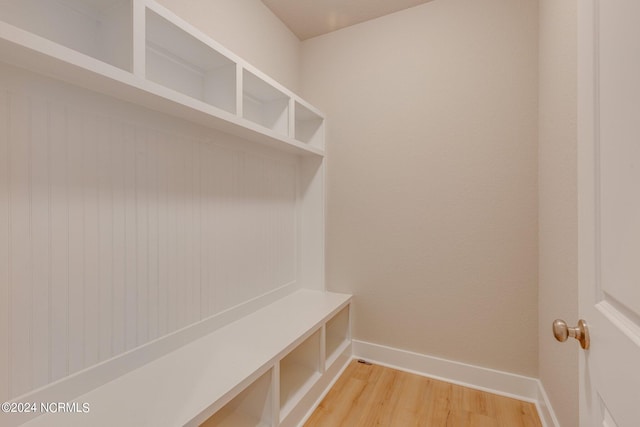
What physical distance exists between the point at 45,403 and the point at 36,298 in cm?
34

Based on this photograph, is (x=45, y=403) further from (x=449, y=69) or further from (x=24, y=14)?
(x=449, y=69)

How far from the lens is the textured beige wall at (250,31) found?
1.44 meters

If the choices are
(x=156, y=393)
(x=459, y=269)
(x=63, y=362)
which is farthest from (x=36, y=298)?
(x=459, y=269)

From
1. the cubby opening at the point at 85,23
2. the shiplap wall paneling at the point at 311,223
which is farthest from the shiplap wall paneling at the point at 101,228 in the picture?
the shiplap wall paneling at the point at 311,223

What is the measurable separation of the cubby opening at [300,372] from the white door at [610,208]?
1.21 metres

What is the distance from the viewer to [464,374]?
1.81m

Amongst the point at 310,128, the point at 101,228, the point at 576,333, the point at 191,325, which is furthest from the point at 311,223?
the point at 576,333

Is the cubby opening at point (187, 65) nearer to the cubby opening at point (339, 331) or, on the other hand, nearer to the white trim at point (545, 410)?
the cubby opening at point (339, 331)

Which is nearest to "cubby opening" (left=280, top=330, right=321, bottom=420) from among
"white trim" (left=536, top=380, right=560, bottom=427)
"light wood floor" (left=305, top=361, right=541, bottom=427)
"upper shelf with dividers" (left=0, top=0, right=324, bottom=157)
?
"light wood floor" (left=305, top=361, right=541, bottom=427)

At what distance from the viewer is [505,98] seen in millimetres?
1681

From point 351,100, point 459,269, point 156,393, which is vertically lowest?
point 156,393

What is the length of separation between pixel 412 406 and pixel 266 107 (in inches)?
79.6

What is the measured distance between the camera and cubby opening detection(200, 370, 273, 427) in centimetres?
128

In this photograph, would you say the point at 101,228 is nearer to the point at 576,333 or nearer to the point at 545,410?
the point at 576,333
